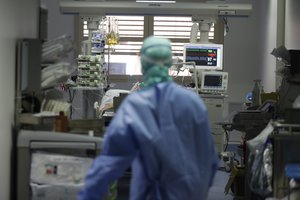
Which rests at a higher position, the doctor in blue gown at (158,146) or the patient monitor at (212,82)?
the patient monitor at (212,82)

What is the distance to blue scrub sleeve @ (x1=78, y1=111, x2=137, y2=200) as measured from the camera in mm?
2432

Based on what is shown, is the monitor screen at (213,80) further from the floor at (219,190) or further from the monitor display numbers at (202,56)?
the floor at (219,190)

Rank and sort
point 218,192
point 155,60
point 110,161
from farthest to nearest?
point 218,192
point 155,60
point 110,161

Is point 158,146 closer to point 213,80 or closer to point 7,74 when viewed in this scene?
point 7,74

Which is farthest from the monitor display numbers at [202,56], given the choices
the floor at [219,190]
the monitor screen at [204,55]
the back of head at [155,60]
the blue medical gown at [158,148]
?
the blue medical gown at [158,148]

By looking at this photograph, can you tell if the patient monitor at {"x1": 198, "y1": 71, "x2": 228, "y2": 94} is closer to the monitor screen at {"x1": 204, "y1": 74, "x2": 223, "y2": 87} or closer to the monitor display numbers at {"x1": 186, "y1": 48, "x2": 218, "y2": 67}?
the monitor screen at {"x1": 204, "y1": 74, "x2": 223, "y2": 87}

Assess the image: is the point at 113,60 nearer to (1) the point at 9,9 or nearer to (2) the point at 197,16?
(2) the point at 197,16

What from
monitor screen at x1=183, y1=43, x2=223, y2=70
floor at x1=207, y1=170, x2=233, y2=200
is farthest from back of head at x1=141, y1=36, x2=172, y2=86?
monitor screen at x1=183, y1=43, x2=223, y2=70

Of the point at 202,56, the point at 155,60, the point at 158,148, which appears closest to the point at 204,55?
the point at 202,56

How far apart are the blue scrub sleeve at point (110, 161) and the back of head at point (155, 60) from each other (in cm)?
31

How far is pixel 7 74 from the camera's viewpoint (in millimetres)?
3578

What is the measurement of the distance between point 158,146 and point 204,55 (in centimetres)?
478

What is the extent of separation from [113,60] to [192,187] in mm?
7527

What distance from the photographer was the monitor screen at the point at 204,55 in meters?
7.07
